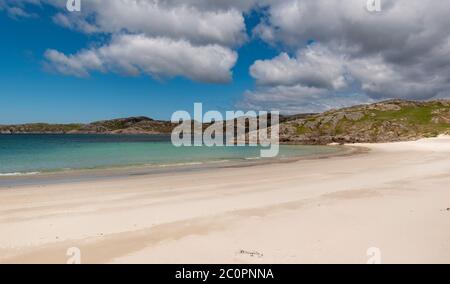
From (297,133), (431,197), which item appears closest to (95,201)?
(431,197)

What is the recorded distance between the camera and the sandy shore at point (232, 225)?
835 cm

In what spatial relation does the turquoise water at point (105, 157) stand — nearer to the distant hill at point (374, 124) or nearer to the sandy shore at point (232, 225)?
the sandy shore at point (232, 225)

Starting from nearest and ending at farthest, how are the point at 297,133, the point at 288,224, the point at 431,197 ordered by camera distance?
the point at 288,224, the point at 431,197, the point at 297,133

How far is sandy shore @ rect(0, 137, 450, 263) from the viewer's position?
8.35 metres

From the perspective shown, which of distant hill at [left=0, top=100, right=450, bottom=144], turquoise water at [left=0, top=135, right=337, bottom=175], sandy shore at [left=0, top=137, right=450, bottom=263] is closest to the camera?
sandy shore at [left=0, top=137, right=450, bottom=263]

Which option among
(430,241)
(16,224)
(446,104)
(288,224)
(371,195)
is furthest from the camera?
(446,104)

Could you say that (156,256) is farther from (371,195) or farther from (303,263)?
(371,195)

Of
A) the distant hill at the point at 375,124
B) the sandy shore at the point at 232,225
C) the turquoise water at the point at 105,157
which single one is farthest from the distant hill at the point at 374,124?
the sandy shore at the point at 232,225

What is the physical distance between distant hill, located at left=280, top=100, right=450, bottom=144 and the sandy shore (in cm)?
9829

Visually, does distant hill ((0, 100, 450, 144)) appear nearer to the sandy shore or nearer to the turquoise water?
the turquoise water

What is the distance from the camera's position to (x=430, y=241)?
29.5 feet

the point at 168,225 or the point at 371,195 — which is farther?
the point at 371,195

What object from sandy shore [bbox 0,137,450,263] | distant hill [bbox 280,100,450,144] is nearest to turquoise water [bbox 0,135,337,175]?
sandy shore [bbox 0,137,450,263]
